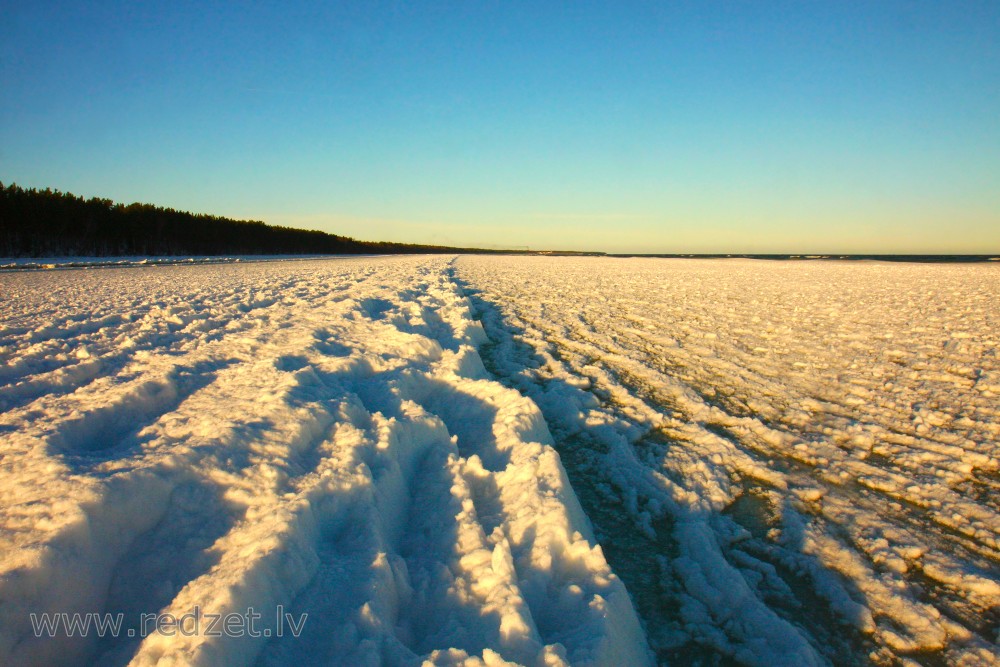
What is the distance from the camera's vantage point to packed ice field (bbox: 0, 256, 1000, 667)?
1.62 meters

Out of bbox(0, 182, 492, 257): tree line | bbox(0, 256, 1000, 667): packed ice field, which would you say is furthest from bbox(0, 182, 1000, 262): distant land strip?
bbox(0, 256, 1000, 667): packed ice field

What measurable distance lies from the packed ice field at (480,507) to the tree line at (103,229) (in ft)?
110

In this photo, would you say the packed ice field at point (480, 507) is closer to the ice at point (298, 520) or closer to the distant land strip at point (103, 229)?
the ice at point (298, 520)

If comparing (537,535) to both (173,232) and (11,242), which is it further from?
(173,232)

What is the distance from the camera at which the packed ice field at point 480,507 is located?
1624 mm

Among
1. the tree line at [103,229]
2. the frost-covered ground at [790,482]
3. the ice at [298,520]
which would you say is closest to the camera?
the ice at [298,520]

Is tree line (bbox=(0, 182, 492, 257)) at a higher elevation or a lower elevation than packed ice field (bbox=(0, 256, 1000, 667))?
higher

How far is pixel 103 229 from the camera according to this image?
33562 mm

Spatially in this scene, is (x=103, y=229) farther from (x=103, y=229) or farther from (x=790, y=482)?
(x=790, y=482)

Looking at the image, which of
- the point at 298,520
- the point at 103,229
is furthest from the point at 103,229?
the point at 298,520

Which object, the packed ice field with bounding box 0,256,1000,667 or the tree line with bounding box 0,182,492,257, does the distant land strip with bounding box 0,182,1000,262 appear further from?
the packed ice field with bounding box 0,256,1000,667

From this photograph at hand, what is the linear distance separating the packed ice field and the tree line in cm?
3364

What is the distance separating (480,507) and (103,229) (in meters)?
42.5

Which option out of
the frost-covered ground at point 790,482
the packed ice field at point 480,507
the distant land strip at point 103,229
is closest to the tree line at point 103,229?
the distant land strip at point 103,229
